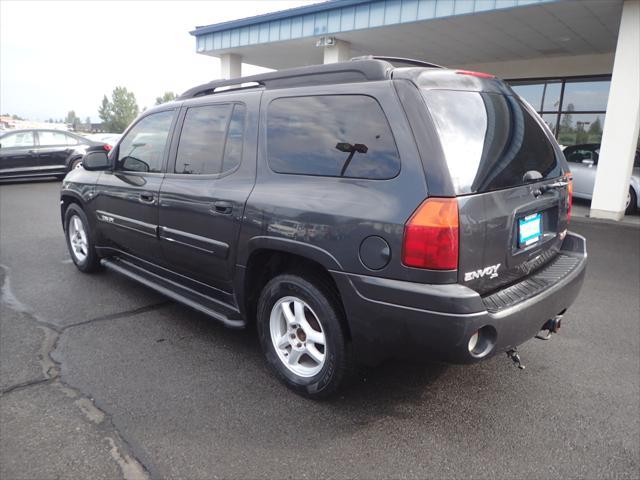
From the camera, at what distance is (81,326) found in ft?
12.5

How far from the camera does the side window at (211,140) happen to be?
321cm

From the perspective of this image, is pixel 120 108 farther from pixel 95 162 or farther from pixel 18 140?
pixel 95 162

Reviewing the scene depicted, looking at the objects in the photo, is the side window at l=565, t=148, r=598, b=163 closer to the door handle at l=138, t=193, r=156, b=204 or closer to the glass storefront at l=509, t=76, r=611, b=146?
the glass storefront at l=509, t=76, r=611, b=146

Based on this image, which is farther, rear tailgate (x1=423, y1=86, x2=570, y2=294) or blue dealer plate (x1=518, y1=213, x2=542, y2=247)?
blue dealer plate (x1=518, y1=213, x2=542, y2=247)

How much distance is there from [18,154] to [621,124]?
45.3 ft

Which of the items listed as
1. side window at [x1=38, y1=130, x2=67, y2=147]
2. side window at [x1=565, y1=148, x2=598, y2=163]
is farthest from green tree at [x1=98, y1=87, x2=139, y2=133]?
side window at [x1=565, y1=148, x2=598, y2=163]

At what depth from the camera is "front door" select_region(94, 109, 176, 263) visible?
3826mm

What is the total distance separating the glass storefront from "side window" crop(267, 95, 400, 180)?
12348mm

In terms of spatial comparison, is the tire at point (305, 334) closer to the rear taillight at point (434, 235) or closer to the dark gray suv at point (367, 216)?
the dark gray suv at point (367, 216)

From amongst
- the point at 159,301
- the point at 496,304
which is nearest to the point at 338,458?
the point at 496,304

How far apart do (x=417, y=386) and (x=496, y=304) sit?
90 cm

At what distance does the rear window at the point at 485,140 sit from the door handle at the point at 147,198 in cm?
232

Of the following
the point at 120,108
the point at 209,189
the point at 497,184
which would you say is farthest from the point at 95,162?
the point at 120,108

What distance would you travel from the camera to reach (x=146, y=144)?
4102 mm
